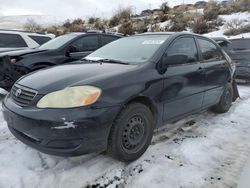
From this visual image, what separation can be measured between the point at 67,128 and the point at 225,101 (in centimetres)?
364

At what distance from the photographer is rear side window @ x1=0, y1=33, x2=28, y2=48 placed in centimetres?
857

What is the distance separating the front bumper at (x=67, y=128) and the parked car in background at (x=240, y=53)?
6.12m

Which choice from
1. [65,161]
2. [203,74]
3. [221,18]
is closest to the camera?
[65,161]

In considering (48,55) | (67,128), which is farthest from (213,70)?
(48,55)

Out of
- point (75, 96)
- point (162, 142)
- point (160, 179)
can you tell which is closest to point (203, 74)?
point (162, 142)

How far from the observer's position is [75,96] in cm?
288

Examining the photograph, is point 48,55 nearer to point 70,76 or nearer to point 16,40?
point 16,40

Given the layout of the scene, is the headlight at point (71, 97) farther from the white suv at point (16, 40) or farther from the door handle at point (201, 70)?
the white suv at point (16, 40)

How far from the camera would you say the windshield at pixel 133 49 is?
3.79 m

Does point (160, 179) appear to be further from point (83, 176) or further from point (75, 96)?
point (75, 96)

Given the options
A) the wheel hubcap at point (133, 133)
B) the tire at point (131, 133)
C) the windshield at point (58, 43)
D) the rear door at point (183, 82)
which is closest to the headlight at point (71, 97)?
the tire at point (131, 133)

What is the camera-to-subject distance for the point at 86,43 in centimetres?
732

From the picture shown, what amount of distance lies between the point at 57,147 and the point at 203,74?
106 inches

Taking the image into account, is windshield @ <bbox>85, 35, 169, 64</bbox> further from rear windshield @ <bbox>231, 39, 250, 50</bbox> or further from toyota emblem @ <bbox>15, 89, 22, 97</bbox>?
rear windshield @ <bbox>231, 39, 250, 50</bbox>
